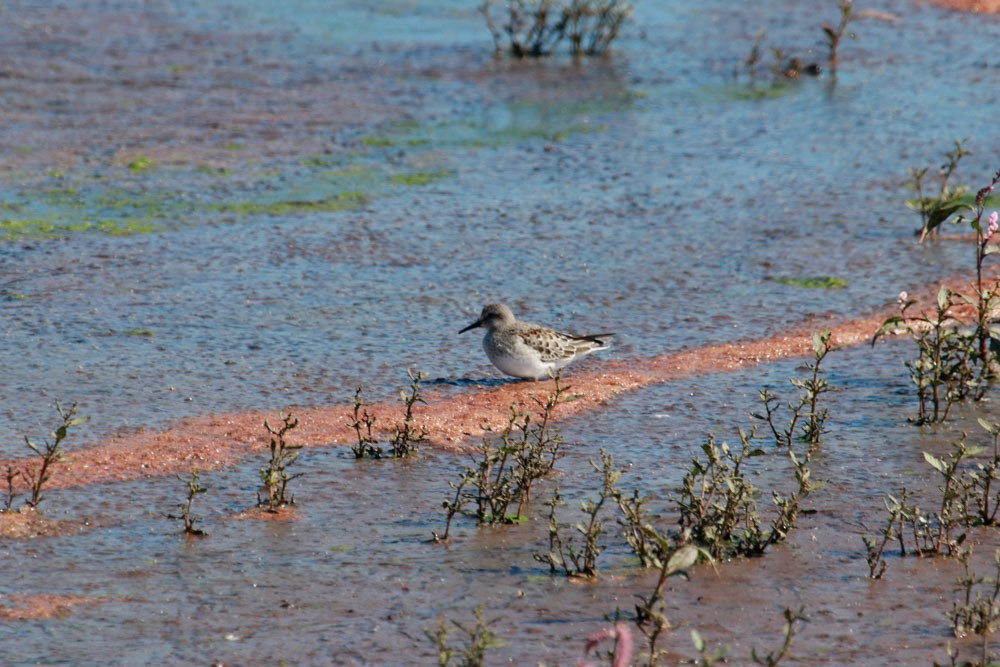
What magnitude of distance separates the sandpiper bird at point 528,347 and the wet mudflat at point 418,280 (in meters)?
0.21

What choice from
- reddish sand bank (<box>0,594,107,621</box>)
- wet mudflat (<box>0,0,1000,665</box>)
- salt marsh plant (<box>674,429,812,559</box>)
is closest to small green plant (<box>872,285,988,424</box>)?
wet mudflat (<box>0,0,1000,665</box>)

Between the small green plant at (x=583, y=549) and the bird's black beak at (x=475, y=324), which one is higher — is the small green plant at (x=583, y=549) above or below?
below

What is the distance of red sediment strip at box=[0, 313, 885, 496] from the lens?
7234 millimetres

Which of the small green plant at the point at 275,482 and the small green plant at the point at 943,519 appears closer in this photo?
the small green plant at the point at 943,519

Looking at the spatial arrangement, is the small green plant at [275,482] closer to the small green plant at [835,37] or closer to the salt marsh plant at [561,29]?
the salt marsh plant at [561,29]

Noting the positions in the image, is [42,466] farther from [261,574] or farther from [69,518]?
[261,574]

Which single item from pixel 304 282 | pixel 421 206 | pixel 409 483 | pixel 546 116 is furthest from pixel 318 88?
pixel 409 483

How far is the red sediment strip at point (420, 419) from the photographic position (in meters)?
7.23

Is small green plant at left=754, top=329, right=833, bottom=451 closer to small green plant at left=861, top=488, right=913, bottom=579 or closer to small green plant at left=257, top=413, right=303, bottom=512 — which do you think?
small green plant at left=861, top=488, right=913, bottom=579

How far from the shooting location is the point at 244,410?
26.5 feet

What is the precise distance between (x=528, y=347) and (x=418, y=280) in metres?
2.13

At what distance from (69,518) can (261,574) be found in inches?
41.7

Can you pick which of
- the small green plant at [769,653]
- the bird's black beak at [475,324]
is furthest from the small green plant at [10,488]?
the small green plant at [769,653]

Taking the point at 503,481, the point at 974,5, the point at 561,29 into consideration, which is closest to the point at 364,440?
the point at 503,481
